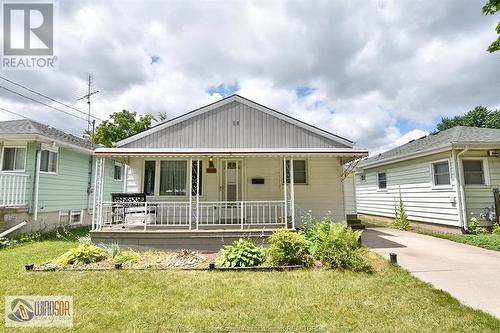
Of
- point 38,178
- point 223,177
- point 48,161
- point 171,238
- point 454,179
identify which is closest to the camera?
point 171,238

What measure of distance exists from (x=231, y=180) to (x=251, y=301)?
629 cm

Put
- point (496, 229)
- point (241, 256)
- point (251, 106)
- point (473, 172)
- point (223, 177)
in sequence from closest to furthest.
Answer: point (241, 256), point (496, 229), point (473, 172), point (223, 177), point (251, 106)

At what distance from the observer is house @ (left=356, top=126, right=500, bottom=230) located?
9.57 metres

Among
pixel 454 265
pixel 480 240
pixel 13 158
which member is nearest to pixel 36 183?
pixel 13 158

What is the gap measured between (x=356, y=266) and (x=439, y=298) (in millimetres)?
1601

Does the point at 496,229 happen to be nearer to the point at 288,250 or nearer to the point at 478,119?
the point at 288,250

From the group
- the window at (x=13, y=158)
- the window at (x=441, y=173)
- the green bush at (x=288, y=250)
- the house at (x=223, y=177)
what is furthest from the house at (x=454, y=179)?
the window at (x=13, y=158)

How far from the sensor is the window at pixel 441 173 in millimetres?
10234

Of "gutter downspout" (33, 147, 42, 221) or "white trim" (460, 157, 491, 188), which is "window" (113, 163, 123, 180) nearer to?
"gutter downspout" (33, 147, 42, 221)

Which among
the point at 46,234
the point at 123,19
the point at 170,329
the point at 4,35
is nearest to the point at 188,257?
the point at 170,329

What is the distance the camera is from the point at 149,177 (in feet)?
33.0

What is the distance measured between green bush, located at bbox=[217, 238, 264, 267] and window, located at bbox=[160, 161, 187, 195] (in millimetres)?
4320

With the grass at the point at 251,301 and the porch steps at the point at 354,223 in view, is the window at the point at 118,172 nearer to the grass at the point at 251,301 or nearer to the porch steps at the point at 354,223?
the grass at the point at 251,301

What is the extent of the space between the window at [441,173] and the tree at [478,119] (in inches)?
1545
